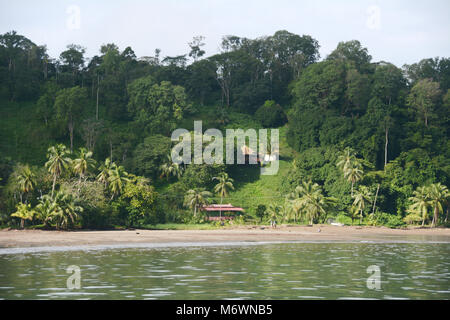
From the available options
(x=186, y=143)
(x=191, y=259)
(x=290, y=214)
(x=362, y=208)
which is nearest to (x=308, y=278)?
(x=191, y=259)

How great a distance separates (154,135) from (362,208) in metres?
40.1

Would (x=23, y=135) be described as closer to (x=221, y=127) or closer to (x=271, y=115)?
(x=221, y=127)

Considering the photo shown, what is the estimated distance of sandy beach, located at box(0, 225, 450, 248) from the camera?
177 feet

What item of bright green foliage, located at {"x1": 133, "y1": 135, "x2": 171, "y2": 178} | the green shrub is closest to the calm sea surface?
bright green foliage, located at {"x1": 133, "y1": 135, "x2": 171, "y2": 178}

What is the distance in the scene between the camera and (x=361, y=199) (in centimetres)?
8500

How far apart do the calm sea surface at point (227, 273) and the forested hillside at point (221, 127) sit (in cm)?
2385

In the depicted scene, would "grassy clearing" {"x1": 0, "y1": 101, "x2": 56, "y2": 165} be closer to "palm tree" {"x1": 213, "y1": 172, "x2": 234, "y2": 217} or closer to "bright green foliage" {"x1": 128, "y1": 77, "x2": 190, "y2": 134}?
"bright green foliage" {"x1": 128, "y1": 77, "x2": 190, "y2": 134}

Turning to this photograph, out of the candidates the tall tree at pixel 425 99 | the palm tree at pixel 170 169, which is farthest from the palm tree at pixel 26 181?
the tall tree at pixel 425 99

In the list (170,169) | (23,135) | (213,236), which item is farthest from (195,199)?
(23,135)

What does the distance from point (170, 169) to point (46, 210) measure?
118ft

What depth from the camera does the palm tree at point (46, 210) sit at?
206 ft

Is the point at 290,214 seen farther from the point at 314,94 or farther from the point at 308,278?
the point at 308,278

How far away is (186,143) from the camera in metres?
100

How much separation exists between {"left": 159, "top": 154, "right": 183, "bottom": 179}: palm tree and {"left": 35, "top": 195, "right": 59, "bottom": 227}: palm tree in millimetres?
34958
